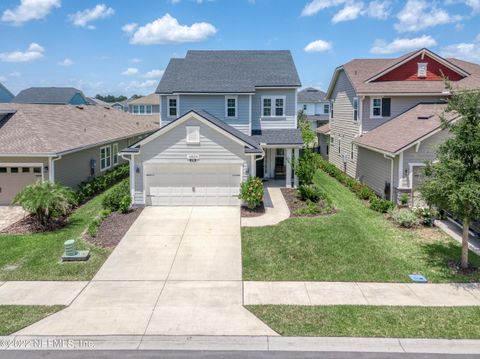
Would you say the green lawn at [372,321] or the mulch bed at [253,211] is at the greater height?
the mulch bed at [253,211]

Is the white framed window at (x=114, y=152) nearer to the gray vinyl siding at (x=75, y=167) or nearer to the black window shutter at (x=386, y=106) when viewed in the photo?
the gray vinyl siding at (x=75, y=167)

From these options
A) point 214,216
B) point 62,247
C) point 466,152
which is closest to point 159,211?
point 214,216

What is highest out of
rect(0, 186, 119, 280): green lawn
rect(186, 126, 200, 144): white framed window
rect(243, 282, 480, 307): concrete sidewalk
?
rect(186, 126, 200, 144): white framed window

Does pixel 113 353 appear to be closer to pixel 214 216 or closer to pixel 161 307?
pixel 161 307

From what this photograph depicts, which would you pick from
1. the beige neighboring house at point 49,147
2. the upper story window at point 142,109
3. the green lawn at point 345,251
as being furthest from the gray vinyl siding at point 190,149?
the upper story window at point 142,109

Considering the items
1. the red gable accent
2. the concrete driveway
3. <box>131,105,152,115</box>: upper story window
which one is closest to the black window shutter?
the red gable accent

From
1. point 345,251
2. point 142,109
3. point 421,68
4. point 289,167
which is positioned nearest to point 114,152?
point 289,167

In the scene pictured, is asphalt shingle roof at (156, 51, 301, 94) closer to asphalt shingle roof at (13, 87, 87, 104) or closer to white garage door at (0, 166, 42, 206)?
white garage door at (0, 166, 42, 206)

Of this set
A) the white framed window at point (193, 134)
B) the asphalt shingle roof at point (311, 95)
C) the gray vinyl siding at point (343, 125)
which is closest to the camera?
the white framed window at point (193, 134)
